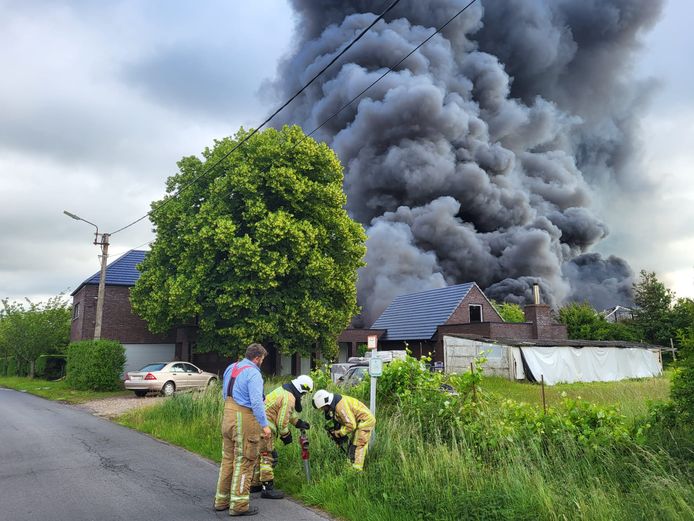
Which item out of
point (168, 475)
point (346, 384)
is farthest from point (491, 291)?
point (168, 475)

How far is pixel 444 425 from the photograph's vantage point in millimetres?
7871

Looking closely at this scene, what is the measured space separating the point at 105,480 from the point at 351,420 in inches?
141

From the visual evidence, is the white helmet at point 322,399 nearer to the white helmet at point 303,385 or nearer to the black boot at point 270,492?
the white helmet at point 303,385

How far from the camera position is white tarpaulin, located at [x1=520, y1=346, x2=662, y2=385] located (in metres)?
27.6

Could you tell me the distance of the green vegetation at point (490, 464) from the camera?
502cm

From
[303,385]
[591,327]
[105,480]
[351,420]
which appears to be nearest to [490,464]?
[351,420]

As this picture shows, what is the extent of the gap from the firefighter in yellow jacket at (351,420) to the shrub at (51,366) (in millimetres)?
35075

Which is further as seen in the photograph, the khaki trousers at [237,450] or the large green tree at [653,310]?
the large green tree at [653,310]

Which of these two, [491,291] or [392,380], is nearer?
[392,380]

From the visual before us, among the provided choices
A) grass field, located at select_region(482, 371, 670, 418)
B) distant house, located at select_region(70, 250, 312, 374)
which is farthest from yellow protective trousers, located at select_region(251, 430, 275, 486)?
distant house, located at select_region(70, 250, 312, 374)

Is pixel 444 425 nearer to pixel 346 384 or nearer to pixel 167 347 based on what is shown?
pixel 346 384

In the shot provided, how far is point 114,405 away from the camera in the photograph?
17609 mm

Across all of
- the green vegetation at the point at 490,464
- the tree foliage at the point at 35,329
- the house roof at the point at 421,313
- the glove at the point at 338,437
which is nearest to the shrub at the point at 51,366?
the tree foliage at the point at 35,329

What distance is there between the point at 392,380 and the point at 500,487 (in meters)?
3.98
